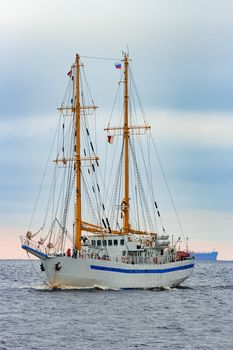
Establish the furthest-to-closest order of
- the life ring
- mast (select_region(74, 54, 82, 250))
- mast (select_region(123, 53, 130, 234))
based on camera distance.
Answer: mast (select_region(123, 53, 130, 234)) < the life ring < mast (select_region(74, 54, 82, 250))

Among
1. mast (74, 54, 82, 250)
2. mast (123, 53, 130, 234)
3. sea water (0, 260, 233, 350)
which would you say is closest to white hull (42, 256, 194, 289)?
sea water (0, 260, 233, 350)

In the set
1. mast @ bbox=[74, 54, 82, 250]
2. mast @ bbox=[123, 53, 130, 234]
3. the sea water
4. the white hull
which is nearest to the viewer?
the sea water

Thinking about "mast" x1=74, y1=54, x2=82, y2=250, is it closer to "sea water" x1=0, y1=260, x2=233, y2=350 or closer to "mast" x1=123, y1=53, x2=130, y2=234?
"sea water" x1=0, y1=260, x2=233, y2=350

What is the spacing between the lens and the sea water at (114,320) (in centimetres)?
6372

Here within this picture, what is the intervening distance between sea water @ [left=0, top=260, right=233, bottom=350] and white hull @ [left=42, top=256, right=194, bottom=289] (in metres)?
1.30

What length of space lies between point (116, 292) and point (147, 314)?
19384 millimetres

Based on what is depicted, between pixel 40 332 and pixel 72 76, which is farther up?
pixel 72 76

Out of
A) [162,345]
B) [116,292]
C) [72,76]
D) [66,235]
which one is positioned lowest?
[162,345]

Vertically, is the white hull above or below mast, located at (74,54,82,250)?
below

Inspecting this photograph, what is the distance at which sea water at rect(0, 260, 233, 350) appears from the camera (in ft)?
209

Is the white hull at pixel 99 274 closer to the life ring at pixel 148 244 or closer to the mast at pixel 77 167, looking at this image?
the life ring at pixel 148 244

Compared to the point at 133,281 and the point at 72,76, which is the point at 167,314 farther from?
the point at 72,76

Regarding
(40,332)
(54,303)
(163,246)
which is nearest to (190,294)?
(163,246)

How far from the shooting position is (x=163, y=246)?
11019 cm
